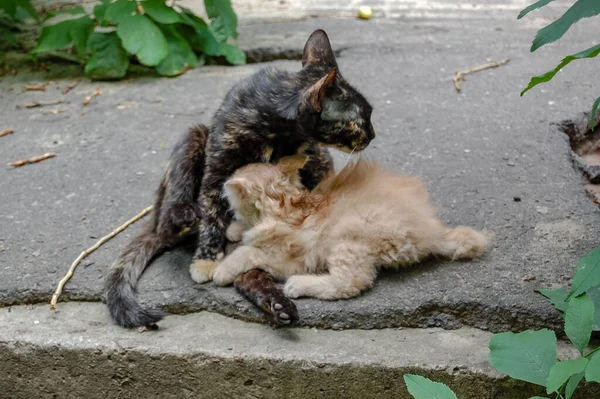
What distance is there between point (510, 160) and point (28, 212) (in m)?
2.88

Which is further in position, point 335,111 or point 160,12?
point 160,12

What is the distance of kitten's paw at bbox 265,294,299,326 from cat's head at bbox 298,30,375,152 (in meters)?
0.88

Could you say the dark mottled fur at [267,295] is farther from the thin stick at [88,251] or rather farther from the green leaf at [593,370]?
the green leaf at [593,370]

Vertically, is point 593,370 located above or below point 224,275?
above

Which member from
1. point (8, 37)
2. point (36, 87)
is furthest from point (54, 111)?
point (8, 37)

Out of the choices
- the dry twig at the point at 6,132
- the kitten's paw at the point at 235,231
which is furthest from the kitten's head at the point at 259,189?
the dry twig at the point at 6,132

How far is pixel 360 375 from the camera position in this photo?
9.75ft

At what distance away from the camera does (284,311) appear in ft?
10.1

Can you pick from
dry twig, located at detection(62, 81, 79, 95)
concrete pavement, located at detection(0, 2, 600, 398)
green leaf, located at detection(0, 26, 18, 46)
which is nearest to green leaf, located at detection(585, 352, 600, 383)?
concrete pavement, located at detection(0, 2, 600, 398)

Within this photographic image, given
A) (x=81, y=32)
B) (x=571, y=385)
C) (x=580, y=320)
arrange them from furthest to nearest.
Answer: (x=81, y=32) → (x=580, y=320) → (x=571, y=385)

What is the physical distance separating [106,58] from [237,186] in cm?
344

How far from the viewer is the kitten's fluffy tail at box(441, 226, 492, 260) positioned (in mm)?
3400

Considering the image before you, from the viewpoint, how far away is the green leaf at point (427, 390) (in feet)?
7.79

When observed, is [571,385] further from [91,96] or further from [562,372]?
[91,96]
